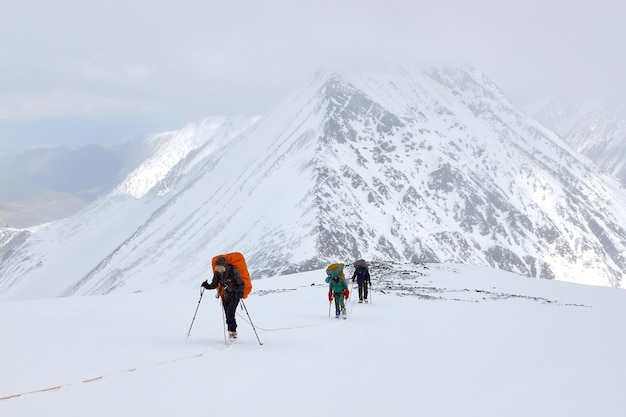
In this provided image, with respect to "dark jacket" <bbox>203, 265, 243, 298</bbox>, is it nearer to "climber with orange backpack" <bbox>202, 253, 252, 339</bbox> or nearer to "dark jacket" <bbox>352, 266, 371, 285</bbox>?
"climber with orange backpack" <bbox>202, 253, 252, 339</bbox>

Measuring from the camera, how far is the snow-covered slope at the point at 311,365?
25.6 feet

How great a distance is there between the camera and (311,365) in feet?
35.8

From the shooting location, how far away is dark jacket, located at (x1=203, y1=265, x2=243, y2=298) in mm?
13984

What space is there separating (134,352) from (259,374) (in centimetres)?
335

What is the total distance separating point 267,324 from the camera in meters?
18.5

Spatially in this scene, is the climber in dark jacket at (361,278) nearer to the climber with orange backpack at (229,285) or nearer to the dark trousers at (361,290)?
the dark trousers at (361,290)

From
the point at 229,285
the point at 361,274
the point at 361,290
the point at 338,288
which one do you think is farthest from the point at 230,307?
the point at 361,290

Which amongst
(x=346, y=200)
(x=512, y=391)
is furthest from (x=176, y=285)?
(x=512, y=391)

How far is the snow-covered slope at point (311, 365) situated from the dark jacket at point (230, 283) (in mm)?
1305

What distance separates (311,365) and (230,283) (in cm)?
402

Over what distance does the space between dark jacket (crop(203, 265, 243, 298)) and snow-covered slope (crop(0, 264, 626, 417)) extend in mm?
1305

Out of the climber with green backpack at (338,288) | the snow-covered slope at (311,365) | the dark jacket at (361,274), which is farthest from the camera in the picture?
the dark jacket at (361,274)

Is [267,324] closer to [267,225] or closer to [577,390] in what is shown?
[577,390]

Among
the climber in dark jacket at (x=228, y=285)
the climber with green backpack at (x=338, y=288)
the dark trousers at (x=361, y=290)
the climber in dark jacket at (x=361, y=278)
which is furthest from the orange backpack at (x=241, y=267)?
the dark trousers at (x=361, y=290)
